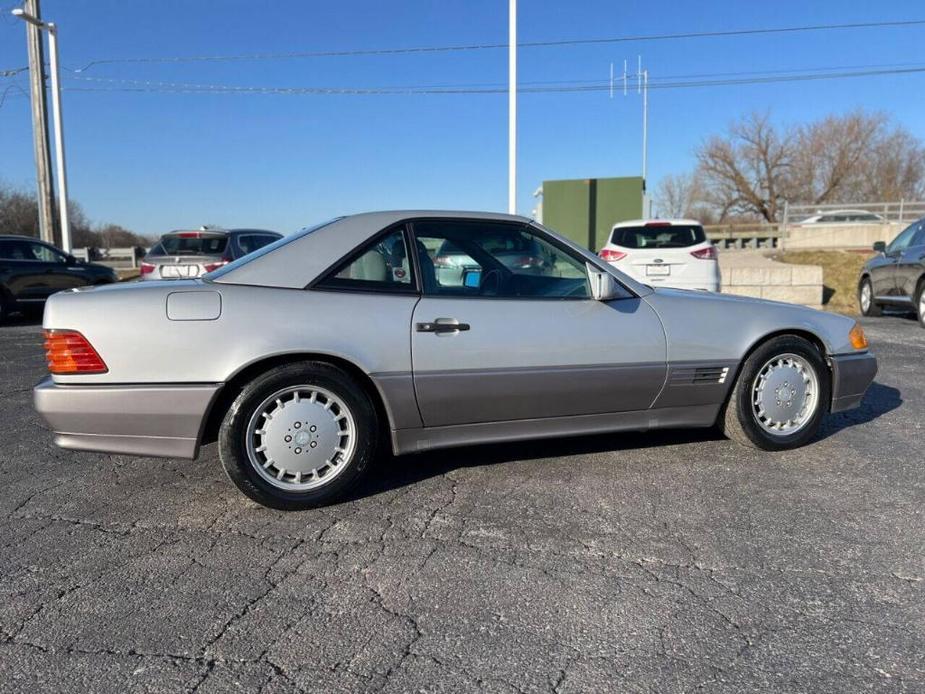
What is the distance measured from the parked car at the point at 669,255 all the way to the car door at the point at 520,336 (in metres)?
5.73

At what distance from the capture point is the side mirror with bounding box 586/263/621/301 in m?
3.61

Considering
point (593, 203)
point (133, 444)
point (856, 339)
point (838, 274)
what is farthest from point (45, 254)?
Answer: point (838, 274)

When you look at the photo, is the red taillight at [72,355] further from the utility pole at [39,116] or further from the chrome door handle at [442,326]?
the utility pole at [39,116]

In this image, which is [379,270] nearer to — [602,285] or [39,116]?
[602,285]

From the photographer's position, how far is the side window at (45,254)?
11.5 meters

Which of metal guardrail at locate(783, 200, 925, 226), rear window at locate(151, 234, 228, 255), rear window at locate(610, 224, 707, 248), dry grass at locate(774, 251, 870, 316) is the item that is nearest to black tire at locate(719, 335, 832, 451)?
rear window at locate(610, 224, 707, 248)

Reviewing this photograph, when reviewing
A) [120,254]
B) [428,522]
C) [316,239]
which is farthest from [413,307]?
[120,254]

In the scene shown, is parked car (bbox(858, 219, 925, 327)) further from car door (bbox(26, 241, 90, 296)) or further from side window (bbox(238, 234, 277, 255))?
car door (bbox(26, 241, 90, 296))

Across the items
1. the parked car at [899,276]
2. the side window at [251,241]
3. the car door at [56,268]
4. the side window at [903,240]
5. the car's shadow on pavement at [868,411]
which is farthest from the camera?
the car door at [56,268]

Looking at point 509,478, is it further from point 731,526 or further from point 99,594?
point 99,594

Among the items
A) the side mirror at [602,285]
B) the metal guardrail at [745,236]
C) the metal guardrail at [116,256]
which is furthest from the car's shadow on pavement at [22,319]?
the metal guardrail at [745,236]

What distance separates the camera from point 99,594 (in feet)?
8.28

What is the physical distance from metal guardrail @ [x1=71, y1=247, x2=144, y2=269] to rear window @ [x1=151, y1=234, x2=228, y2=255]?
60.6 feet

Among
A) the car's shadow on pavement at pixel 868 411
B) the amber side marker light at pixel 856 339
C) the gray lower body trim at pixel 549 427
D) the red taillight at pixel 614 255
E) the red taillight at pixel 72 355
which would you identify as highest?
the red taillight at pixel 614 255
